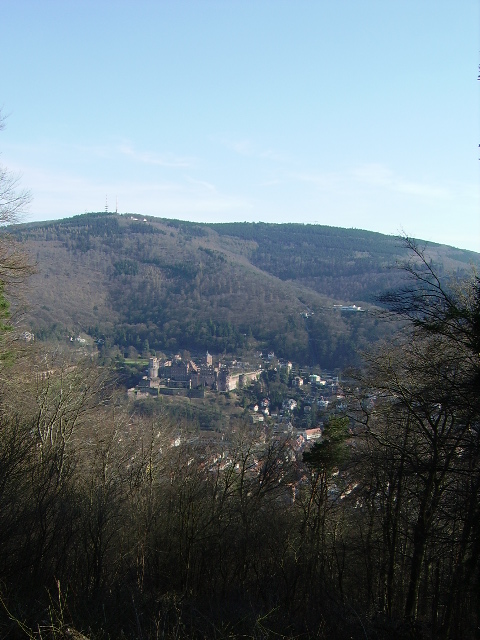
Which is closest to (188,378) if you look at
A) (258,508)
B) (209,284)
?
(209,284)

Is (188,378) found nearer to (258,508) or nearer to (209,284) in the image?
(209,284)

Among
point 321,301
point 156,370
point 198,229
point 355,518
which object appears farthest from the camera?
point 198,229

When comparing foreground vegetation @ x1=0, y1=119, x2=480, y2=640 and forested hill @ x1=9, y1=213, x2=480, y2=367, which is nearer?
foreground vegetation @ x1=0, y1=119, x2=480, y2=640

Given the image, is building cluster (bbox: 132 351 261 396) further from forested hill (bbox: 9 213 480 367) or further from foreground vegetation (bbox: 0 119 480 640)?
foreground vegetation (bbox: 0 119 480 640)

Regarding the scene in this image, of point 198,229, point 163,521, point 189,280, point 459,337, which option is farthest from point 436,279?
point 198,229

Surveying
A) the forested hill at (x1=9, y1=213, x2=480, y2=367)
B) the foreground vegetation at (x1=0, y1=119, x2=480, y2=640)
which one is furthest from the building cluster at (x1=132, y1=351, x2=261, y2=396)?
the foreground vegetation at (x1=0, y1=119, x2=480, y2=640)

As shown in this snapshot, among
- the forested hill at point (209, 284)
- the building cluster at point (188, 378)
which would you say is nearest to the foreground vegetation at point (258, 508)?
the building cluster at point (188, 378)

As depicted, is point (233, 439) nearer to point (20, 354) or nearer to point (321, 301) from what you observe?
point (20, 354)

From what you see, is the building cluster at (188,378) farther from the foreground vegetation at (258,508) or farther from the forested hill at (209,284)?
the foreground vegetation at (258,508)

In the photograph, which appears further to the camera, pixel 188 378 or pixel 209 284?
pixel 209 284
